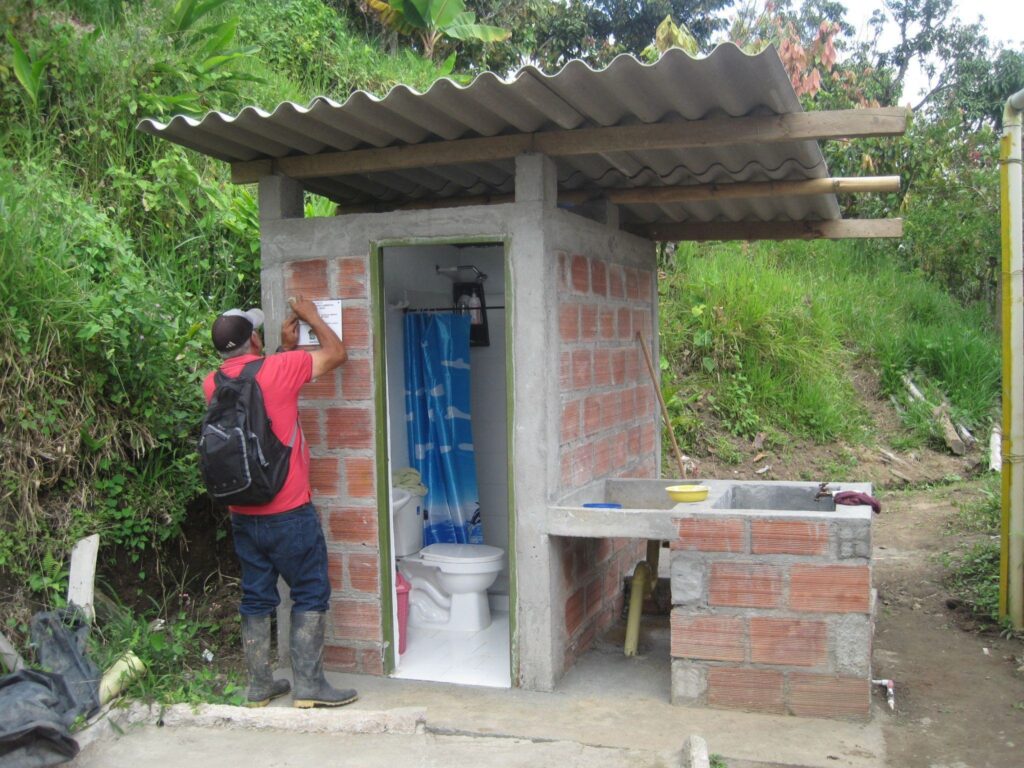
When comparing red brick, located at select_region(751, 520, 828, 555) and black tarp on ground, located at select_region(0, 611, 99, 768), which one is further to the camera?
red brick, located at select_region(751, 520, 828, 555)

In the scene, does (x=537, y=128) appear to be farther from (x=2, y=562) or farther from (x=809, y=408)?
(x=809, y=408)

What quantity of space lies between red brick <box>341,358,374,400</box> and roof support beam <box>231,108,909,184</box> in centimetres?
103

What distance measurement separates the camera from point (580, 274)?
5.36 m

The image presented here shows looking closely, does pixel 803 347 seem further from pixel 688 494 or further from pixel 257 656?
pixel 257 656

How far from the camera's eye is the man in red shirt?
4645 millimetres

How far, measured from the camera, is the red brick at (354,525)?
5.16 metres

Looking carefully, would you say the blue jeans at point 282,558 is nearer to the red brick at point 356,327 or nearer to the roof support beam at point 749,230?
the red brick at point 356,327

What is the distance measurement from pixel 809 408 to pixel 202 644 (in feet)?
26.8

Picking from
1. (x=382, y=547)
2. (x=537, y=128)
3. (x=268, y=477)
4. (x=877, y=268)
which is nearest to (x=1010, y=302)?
(x=537, y=128)

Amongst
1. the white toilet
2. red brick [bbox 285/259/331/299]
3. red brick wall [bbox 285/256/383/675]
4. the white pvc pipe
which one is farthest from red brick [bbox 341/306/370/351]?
the white pvc pipe

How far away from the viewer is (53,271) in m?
5.52

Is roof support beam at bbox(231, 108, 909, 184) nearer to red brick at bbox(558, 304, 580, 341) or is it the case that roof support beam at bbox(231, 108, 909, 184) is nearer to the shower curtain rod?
red brick at bbox(558, 304, 580, 341)

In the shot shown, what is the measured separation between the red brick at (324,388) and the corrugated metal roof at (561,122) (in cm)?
121

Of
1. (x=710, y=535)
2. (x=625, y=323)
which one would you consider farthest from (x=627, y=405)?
(x=710, y=535)
